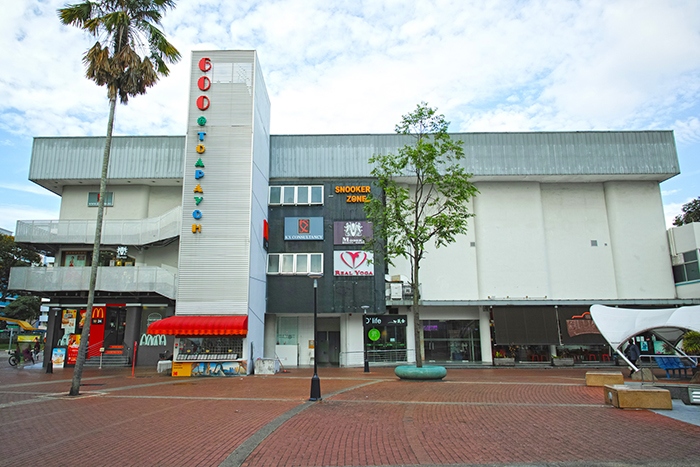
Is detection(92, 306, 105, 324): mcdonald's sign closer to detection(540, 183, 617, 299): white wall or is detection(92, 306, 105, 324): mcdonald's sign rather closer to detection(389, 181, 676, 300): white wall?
detection(389, 181, 676, 300): white wall

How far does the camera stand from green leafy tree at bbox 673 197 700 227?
128 feet

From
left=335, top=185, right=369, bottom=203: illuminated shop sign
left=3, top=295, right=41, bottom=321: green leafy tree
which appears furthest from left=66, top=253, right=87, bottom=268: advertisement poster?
left=3, top=295, right=41, bottom=321: green leafy tree

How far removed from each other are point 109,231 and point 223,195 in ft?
28.4

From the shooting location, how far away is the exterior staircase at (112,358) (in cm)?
2716

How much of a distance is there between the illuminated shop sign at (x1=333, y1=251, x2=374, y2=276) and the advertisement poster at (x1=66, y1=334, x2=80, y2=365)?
52.6 ft

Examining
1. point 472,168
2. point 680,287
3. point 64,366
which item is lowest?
point 64,366

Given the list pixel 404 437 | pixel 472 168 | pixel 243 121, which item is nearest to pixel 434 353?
pixel 472 168

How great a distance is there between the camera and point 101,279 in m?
26.5

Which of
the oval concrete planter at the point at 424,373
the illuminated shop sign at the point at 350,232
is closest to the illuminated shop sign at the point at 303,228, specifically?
the illuminated shop sign at the point at 350,232

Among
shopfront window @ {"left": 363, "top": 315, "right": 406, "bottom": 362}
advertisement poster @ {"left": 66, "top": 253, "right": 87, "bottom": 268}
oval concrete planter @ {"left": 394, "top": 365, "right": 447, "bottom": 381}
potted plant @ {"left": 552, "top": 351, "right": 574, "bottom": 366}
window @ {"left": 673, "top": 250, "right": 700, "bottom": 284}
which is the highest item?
advertisement poster @ {"left": 66, "top": 253, "right": 87, "bottom": 268}

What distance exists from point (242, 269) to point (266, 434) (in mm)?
15662

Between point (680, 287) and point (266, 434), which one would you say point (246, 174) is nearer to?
point (266, 434)

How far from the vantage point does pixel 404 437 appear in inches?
346

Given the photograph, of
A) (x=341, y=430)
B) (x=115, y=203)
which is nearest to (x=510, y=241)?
(x=341, y=430)
